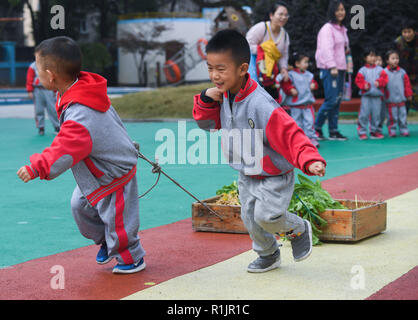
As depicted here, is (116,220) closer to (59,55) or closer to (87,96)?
(87,96)

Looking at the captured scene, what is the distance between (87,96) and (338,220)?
213cm

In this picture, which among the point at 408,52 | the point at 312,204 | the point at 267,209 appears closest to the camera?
the point at 267,209

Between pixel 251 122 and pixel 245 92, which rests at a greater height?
pixel 245 92

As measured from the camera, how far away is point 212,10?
50469 mm

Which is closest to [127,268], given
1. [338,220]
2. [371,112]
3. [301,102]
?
[338,220]

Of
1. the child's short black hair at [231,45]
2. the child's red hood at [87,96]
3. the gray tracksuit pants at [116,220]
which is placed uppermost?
the child's short black hair at [231,45]

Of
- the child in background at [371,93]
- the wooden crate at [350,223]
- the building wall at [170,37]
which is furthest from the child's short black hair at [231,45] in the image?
the building wall at [170,37]

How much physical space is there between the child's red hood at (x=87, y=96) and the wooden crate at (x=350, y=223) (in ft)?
6.37

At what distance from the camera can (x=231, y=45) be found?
165 inches

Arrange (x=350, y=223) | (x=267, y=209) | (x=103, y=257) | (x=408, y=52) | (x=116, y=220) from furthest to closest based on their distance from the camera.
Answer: (x=408, y=52), (x=350, y=223), (x=103, y=257), (x=116, y=220), (x=267, y=209)

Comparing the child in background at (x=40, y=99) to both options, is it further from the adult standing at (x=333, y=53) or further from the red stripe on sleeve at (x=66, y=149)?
the red stripe on sleeve at (x=66, y=149)

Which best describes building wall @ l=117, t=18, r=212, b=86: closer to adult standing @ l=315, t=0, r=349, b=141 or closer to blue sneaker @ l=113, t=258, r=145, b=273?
adult standing @ l=315, t=0, r=349, b=141

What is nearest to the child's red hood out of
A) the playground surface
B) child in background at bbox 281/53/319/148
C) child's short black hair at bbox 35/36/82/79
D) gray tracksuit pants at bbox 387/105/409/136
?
child's short black hair at bbox 35/36/82/79

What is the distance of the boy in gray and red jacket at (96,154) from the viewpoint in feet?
13.9
